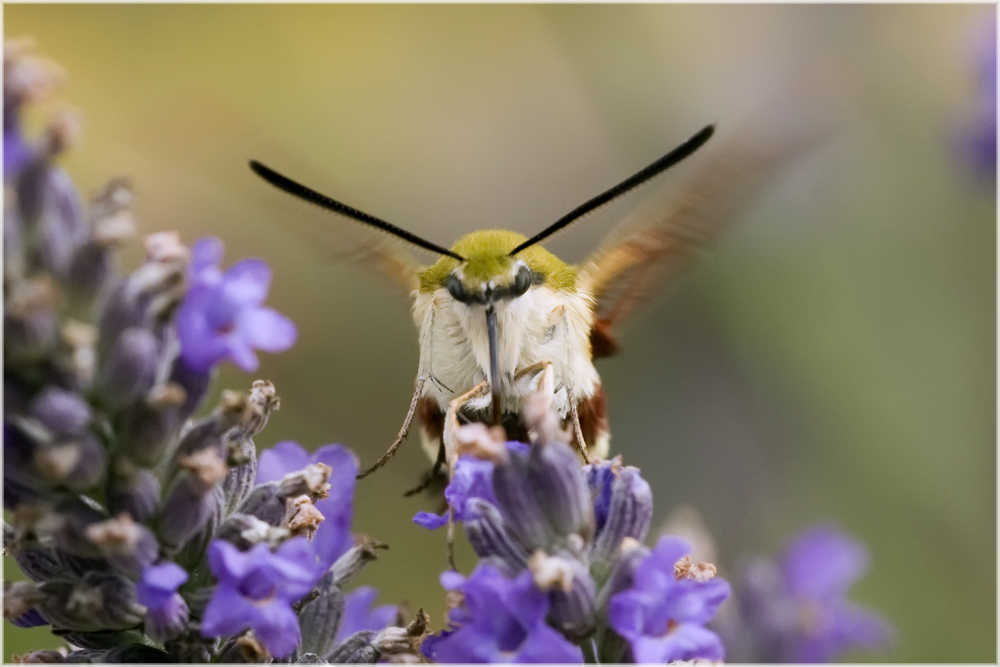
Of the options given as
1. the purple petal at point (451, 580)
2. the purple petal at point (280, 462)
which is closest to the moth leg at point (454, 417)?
the purple petal at point (280, 462)

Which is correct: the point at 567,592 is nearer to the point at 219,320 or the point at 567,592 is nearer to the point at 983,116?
the point at 219,320

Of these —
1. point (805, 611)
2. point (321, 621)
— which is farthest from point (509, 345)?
point (805, 611)

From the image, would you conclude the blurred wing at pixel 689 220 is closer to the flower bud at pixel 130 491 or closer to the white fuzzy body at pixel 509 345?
the white fuzzy body at pixel 509 345

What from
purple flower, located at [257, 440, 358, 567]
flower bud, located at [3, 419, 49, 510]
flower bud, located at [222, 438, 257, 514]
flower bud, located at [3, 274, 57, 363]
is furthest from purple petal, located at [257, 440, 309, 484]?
flower bud, located at [3, 274, 57, 363]

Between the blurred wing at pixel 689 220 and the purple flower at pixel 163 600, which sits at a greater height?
the blurred wing at pixel 689 220

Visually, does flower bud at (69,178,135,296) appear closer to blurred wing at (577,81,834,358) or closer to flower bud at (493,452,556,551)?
flower bud at (493,452,556,551)

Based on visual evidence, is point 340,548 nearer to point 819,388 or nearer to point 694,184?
point 694,184
